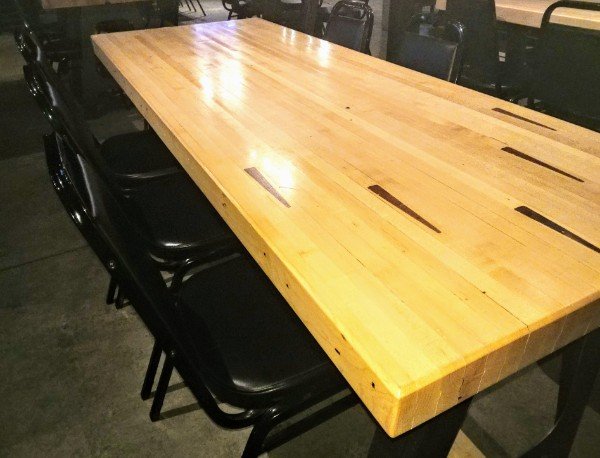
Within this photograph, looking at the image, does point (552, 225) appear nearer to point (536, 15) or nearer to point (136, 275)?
point (136, 275)

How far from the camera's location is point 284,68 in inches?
70.9

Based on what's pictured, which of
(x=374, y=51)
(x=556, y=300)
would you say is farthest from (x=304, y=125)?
(x=374, y=51)

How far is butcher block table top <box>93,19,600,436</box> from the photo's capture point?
0.63m

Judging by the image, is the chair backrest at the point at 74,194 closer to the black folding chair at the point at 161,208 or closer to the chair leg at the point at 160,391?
the black folding chair at the point at 161,208

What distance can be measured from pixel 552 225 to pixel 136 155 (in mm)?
1510

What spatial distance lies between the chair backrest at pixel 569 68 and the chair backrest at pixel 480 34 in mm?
460

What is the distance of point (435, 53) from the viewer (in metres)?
1.95

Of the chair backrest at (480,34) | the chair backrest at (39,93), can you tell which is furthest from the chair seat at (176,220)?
the chair backrest at (480,34)

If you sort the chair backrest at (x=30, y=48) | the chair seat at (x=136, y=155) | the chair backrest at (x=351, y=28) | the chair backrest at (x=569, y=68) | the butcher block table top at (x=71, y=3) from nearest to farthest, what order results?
1. the chair backrest at (x=30, y=48)
2. the chair seat at (x=136, y=155)
3. the chair backrest at (x=569, y=68)
4. the chair backrest at (x=351, y=28)
5. the butcher block table top at (x=71, y=3)

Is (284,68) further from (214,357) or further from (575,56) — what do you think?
(575,56)

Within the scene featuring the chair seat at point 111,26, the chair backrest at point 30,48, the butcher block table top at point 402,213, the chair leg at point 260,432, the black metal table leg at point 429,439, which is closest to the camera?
the butcher block table top at point 402,213

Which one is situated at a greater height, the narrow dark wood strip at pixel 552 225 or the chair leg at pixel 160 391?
the narrow dark wood strip at pixel 552 225

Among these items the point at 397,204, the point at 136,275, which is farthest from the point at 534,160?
the point at 136,275

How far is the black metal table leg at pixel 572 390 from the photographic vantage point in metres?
1.01
